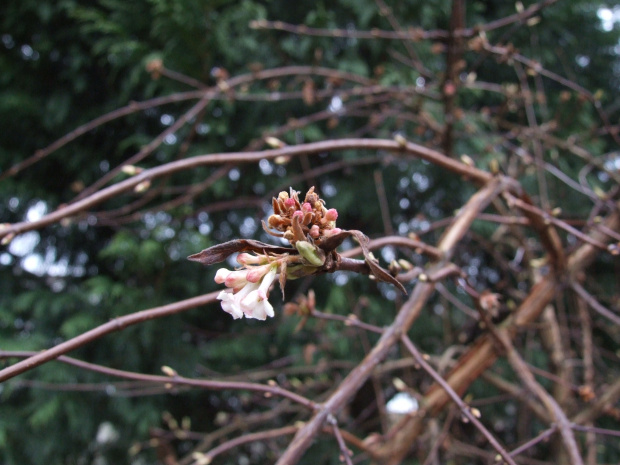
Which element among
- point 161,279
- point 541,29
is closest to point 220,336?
point 161,279

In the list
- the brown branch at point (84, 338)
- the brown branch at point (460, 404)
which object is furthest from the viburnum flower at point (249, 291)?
the brown branch at point (460, 404)

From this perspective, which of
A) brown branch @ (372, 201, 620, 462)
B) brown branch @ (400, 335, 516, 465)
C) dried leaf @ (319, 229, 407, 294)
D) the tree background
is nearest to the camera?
dried leaf @ (319, 229, 407, 294)

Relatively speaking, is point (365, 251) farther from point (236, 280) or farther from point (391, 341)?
point (391, 341)

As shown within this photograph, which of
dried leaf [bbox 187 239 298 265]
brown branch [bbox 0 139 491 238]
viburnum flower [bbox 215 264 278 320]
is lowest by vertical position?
brown branch [bbox 0 139 491 238]

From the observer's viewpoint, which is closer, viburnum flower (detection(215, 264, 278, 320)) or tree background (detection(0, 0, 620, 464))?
viburnum flower (detection(215, 264, 278, 320))

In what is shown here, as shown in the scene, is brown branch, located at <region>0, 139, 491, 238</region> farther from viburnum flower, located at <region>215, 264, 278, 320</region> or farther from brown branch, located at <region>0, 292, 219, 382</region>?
viburnum flower, located at <region>215, 264, 278, 320</region>

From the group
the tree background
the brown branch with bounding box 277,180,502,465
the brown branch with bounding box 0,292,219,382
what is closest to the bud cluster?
the brown branch with bounding box 0,292,219,382

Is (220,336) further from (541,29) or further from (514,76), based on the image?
(541,29)

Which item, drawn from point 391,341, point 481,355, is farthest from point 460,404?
point 481,355
